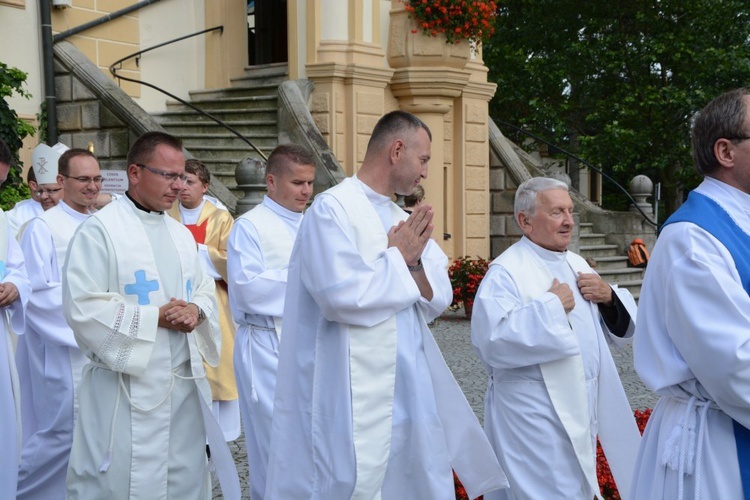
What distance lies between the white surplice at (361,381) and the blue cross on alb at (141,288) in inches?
32.1

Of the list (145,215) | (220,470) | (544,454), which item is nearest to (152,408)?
(220,470)

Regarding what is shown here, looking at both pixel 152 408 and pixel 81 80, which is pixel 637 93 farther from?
pixel 152 408

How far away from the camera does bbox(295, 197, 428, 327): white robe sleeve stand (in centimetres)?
420

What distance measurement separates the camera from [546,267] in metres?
5.20

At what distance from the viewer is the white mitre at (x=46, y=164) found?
7629mm

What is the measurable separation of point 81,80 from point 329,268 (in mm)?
9421

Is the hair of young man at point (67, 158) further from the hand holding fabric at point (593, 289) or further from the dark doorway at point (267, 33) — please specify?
the dark doorway at point (267, 33)

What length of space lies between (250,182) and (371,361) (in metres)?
6.78

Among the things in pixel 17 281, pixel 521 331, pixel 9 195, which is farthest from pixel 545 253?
pixel 9 195

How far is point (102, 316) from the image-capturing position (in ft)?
15.5

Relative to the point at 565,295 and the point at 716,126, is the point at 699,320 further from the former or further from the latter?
the point at 565,295

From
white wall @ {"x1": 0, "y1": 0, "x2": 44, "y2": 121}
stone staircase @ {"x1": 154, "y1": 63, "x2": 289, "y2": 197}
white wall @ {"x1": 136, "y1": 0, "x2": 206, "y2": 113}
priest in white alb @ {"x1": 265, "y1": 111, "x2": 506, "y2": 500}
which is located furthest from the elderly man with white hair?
white wall @ {"x1": 136, "y1": 0, "x2": 206, "y2": 113}

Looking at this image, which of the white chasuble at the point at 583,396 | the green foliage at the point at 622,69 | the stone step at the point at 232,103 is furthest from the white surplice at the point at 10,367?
the green foliage at the point at 622,69

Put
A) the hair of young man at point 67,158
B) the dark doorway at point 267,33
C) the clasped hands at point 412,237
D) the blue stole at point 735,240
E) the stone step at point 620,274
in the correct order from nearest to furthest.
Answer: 1. the blue stole at point 735,240
2. the clasped hands at point 412,237
3. the hair of young man at point 67,158
4. the dark doorway at point 267,33
5. the stone step at point 620,274
